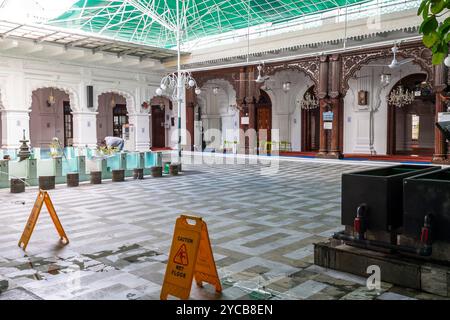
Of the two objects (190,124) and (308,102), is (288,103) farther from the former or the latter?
(190,124)

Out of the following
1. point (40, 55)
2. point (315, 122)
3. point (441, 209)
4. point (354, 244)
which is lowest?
point (354, 244)

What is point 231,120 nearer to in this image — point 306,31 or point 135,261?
point 306,31

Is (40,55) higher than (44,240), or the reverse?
(40,55)

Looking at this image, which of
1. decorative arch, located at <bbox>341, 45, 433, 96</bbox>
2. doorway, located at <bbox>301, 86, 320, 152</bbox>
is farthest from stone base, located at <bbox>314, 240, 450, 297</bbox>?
doorway, located at <bbox>301, 86, 320, 152</bbox>

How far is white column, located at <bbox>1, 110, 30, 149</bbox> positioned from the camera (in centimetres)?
1808

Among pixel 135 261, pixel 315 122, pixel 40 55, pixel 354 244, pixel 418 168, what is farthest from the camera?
pixel 315 122

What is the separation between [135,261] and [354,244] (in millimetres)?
2399

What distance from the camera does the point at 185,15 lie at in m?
16.5

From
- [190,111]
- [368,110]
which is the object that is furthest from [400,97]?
[190,111]

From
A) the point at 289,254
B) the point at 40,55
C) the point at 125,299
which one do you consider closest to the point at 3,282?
the point at 125,299

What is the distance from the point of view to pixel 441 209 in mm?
3836

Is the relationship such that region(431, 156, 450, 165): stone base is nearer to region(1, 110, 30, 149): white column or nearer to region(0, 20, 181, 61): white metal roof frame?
region(0, 20, 181, 61): white metal roof frame

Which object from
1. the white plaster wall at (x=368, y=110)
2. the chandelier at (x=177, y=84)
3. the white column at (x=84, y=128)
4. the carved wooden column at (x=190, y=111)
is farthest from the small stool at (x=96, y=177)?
the white plaster wall at (x=368, y=110)

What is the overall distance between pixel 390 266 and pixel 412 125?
58.9ft
